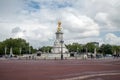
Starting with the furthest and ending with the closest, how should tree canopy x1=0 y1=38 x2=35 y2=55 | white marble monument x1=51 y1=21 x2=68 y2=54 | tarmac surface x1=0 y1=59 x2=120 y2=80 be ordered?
tree canopy x1=0 y1=38 x2=35 y2=55 → white marble monument x1=51 y1=21 x2=68 y2=54 → tarmac surface x1=0 y1=59 x2=120 y2=80

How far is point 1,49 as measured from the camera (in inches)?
5241

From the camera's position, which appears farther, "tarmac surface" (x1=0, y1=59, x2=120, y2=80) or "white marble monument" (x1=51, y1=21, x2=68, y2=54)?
"white marble monument" (x1=51, y1=21, x2=68, y2=54)

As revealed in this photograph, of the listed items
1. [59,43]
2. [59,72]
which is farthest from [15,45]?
[59,72]

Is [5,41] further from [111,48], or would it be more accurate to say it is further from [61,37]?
[111,48]

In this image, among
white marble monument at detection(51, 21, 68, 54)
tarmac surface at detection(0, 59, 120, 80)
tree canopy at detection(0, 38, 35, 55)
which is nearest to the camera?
tarmac surface at detection(0, 59, 120, 80)

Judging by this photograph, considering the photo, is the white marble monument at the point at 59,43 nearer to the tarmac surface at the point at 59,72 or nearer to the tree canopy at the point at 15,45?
the tree canopy at the point at 15,45

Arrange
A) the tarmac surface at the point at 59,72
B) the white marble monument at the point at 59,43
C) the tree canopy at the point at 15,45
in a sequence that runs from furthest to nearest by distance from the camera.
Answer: the tree canopy at the point at 15,45 < the white marble monument at the point at 59,43 < the tarmac surface at the point at 59,72

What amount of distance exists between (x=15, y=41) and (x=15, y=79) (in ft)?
417

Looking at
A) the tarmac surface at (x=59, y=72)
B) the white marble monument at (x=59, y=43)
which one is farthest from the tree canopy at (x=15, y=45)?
the tarmac surface at (x=59, y=72)

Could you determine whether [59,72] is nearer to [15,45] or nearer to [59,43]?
[59,43]

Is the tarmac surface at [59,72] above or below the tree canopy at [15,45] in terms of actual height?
below

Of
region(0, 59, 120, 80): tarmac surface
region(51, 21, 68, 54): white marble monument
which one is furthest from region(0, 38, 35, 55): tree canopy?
region(0, 59, 120, 80): tarmac surface

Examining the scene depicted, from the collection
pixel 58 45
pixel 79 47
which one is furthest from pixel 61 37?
pixel 79 47

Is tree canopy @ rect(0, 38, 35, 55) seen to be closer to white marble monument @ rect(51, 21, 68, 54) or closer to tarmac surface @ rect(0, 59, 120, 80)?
white marble monument @ rect(51, 21, 68, 54)
